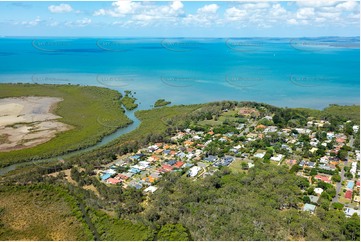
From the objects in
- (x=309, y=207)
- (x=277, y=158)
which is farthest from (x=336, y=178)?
(x=277, y=158)

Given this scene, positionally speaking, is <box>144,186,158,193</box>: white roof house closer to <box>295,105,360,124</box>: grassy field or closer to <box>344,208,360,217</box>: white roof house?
<box>344,208,360,217</box>: white roof house

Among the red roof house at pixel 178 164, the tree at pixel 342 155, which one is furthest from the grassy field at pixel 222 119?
the tree at pixel 342 155

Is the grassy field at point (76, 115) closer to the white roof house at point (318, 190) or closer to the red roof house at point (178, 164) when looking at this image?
the red roof house at point (178, 164)

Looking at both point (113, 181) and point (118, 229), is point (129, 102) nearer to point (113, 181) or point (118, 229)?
point (113, 181)

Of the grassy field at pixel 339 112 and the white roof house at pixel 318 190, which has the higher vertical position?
the white roof house at pixel 318 190

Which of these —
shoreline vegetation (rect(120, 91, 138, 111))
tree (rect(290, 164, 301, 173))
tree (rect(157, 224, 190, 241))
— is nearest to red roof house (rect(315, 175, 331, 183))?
tree (rect(290, 164, 301, 173))

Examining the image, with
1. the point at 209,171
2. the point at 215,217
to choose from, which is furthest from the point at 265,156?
the point at 215,217
